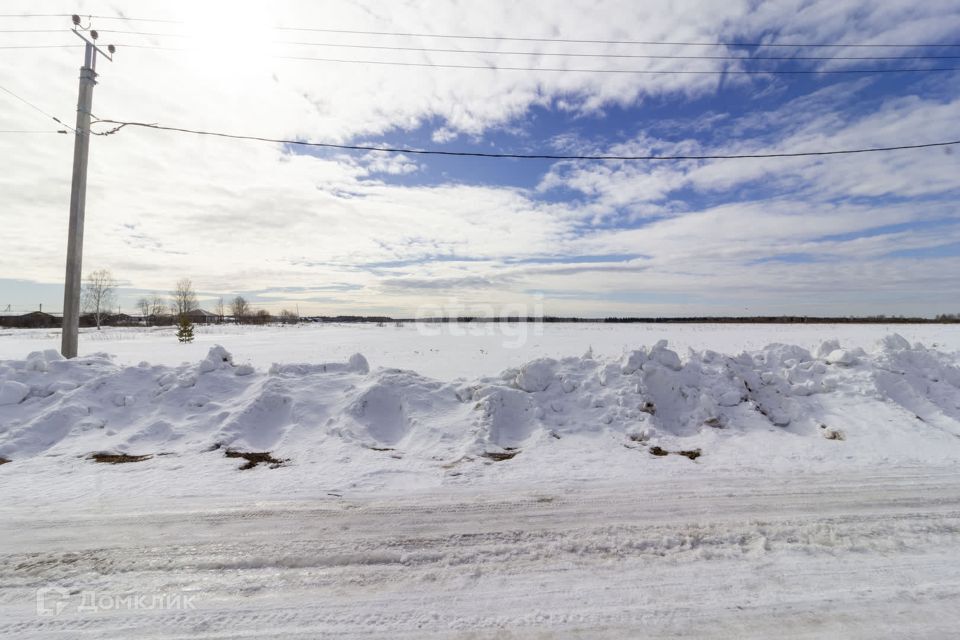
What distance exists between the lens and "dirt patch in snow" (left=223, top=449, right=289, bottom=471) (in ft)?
16.8

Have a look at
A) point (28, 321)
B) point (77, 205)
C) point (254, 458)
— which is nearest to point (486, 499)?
point (254, 458)

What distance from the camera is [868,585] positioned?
2.89 metres

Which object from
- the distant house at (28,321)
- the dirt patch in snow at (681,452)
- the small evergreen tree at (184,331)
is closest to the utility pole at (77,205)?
the dirt patch in snow at (681,452)

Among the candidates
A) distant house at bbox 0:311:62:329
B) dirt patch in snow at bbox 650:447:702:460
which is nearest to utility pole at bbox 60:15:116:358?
dirt patch in snow at bbox 650:447:702:460

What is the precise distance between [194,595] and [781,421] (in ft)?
25.4

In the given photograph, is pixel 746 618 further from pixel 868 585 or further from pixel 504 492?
pixel 504 492

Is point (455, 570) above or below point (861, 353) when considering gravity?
below

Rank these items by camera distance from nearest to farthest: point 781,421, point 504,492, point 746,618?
point 746,618 < point 504,492 < point 781,421

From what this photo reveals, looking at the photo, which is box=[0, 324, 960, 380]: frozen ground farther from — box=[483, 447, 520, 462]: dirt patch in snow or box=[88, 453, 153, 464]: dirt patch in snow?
box=[88, 453, 153, 464]: dirt patch in snow

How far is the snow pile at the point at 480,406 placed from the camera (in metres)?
5.82

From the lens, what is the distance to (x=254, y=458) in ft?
17.5

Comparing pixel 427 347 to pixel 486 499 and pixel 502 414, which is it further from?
pixel 486 499

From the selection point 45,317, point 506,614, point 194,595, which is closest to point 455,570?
point 506,614

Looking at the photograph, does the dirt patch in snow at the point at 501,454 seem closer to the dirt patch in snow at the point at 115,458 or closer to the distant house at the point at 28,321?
the dirt patch in snow at the point at 115,458
